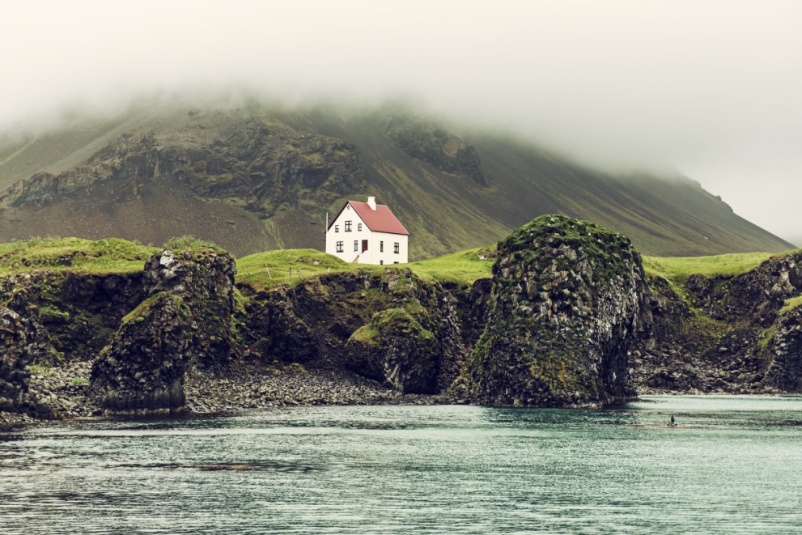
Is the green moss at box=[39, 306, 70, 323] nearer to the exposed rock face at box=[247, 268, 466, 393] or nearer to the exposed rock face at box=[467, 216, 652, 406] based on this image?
the exposed rock face at box=[247, 268, 466, 393]

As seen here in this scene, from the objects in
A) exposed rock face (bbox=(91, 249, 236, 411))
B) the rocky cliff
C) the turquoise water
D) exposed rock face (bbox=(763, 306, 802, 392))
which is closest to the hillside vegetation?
the rocky cliff

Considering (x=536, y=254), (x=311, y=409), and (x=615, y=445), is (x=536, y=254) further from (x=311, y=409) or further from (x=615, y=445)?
(x=615, y=445)

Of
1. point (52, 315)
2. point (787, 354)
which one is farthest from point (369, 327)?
point (787, 354)

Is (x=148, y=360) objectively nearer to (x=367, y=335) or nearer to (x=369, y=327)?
(x=367, y=335)

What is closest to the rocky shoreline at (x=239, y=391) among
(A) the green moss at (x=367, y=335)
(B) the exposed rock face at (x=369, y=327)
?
(B) the exposed rock face at (x=369, y=327)

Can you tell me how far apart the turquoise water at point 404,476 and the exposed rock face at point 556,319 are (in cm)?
2020

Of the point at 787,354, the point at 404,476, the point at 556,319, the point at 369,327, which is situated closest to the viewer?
the point at 404,476

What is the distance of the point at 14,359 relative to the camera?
4454 inches

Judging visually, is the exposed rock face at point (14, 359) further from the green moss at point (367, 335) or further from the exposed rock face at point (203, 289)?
the green moss at point (367, 335)

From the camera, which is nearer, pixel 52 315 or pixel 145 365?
pixel 145 365

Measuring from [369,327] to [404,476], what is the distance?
90.8 metres

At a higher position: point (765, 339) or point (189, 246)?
point (189, 246)

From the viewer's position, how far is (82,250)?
566 ft

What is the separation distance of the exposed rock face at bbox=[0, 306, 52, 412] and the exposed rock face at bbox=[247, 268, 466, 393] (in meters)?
54.5
